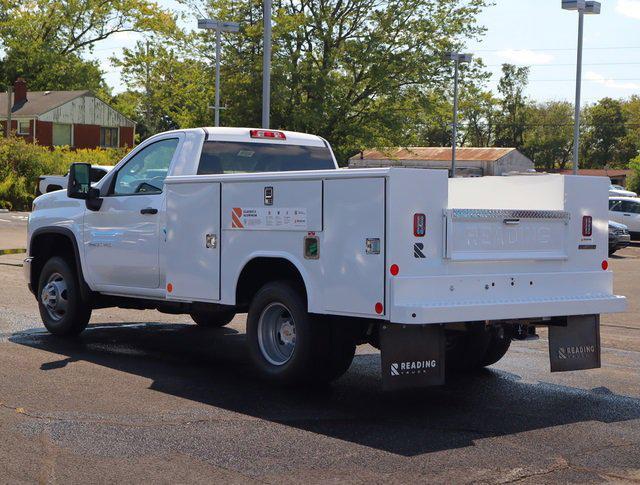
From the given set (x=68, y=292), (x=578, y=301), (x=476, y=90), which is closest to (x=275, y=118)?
(x=476, y=90)

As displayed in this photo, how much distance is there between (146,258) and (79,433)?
341cm

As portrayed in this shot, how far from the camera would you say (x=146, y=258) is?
10.1 meters

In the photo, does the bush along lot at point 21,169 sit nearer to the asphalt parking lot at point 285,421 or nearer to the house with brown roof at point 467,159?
the house with brown roof at point 467,159

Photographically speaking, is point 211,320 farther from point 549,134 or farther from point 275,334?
point 549,134

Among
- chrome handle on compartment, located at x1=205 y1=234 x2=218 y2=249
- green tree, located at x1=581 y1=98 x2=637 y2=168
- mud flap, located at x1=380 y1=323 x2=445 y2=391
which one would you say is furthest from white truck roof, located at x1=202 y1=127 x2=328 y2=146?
green tree, located at x1=581 y1=98 x2=637 y2=168

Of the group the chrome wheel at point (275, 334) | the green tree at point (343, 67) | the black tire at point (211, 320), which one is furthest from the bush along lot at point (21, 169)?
the chrome wheel at point (275, 334)

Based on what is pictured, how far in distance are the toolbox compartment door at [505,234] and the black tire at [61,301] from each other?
194 inches

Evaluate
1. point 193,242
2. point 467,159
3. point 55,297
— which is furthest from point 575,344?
point 467,159

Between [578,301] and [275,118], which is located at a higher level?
[275,118]

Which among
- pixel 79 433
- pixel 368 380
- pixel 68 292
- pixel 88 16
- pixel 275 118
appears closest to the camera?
pixel 79 433

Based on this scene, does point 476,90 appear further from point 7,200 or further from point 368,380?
point 368,380

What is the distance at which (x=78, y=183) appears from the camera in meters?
10.8

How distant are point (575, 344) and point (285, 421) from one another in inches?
112

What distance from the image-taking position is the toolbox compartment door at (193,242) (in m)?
9.02
